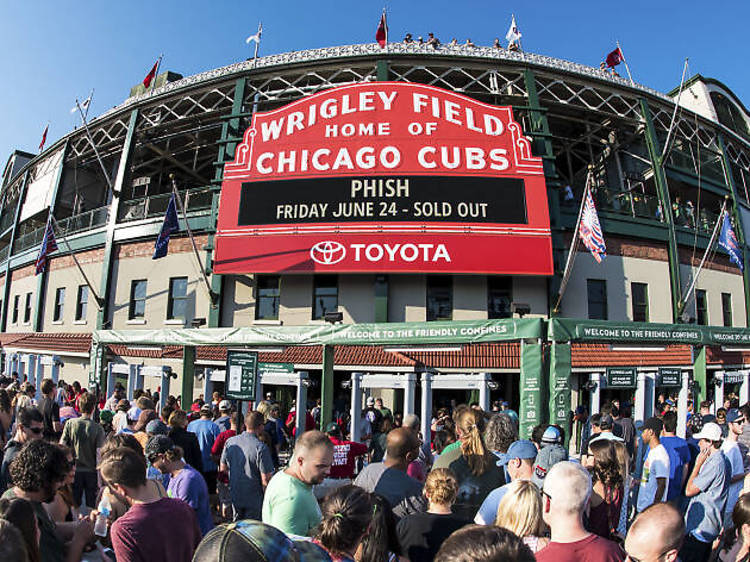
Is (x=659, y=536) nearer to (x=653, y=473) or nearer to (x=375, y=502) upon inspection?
(x=375, y=502)

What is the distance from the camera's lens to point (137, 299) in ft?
67.2

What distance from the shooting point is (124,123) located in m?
23.4

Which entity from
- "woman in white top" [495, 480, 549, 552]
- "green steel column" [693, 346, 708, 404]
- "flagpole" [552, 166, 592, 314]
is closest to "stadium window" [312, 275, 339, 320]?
"flagpole" [552, 166, 592, 314]

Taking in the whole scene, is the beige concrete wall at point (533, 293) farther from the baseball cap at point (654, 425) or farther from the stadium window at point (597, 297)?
the baseball cap at point (654, 425)

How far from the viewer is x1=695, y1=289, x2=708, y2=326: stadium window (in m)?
21.2

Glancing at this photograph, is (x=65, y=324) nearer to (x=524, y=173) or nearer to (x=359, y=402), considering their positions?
(x=359, y=402)

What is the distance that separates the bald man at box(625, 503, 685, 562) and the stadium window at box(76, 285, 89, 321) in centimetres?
2428

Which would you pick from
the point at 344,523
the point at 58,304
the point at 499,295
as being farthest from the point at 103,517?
the point at 58,304

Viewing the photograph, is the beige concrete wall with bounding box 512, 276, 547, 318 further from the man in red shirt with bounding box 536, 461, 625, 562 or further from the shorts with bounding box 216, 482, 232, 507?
the man in red shirt with bounding box 536, 461, 625, 562

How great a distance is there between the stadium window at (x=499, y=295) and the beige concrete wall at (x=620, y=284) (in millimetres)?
1923

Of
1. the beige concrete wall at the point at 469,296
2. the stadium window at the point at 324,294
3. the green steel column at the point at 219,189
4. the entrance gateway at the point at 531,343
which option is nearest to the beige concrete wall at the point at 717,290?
the entrance gateway at the point at 531,343

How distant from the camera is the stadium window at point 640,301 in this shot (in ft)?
62.5

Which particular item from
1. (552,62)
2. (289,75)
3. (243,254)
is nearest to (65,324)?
(243,254)

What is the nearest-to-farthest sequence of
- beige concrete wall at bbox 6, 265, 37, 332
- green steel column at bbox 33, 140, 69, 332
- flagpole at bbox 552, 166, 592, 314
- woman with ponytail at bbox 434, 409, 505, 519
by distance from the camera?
1. woman with ponytail at bbox 434, 409, 505, 519
2. flagpole at bbox 552, 166, 592, 314
3. green steel column at bbox 33, 140, 69, 332
4. beige concrete wall at bbox 6, 265, 37, 332
